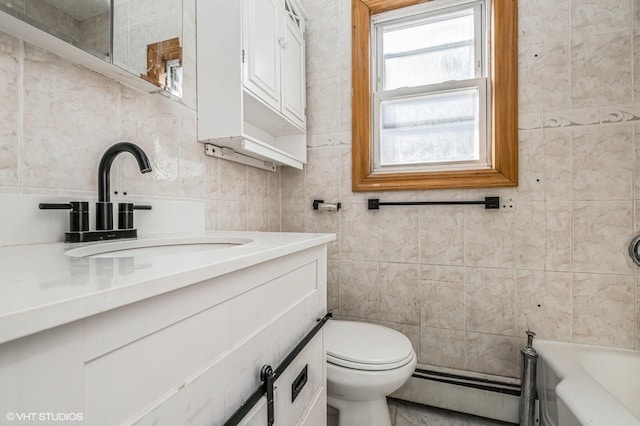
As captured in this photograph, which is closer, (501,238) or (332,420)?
(332,420)

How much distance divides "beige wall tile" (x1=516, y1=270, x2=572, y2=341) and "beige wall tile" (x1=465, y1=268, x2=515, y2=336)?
0.13ft

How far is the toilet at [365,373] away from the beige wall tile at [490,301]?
0.49m

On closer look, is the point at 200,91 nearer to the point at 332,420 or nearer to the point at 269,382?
the point at 269,382

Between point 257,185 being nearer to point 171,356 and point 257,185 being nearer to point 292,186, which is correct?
point 292,186

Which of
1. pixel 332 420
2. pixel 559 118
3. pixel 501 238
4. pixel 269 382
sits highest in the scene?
pixel 559 118

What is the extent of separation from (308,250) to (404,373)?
64cm

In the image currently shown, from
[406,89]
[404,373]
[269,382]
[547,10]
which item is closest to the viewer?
[269,382]

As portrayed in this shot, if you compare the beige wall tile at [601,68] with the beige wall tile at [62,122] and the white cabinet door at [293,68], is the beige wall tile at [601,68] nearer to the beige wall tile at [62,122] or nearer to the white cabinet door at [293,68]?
the white cabinet door at [293,68]

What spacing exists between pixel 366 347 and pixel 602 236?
120 centimetres

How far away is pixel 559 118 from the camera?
137 cm

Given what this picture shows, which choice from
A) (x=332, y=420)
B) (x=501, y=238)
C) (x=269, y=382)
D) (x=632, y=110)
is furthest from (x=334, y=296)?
(x=632, y=110)

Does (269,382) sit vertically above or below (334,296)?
above

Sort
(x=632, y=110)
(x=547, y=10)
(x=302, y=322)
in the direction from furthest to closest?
(x=547, y=10), (x=632, y=110), (x=302, y=322)

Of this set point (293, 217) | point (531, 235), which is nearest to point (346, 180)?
point (293, 217)
